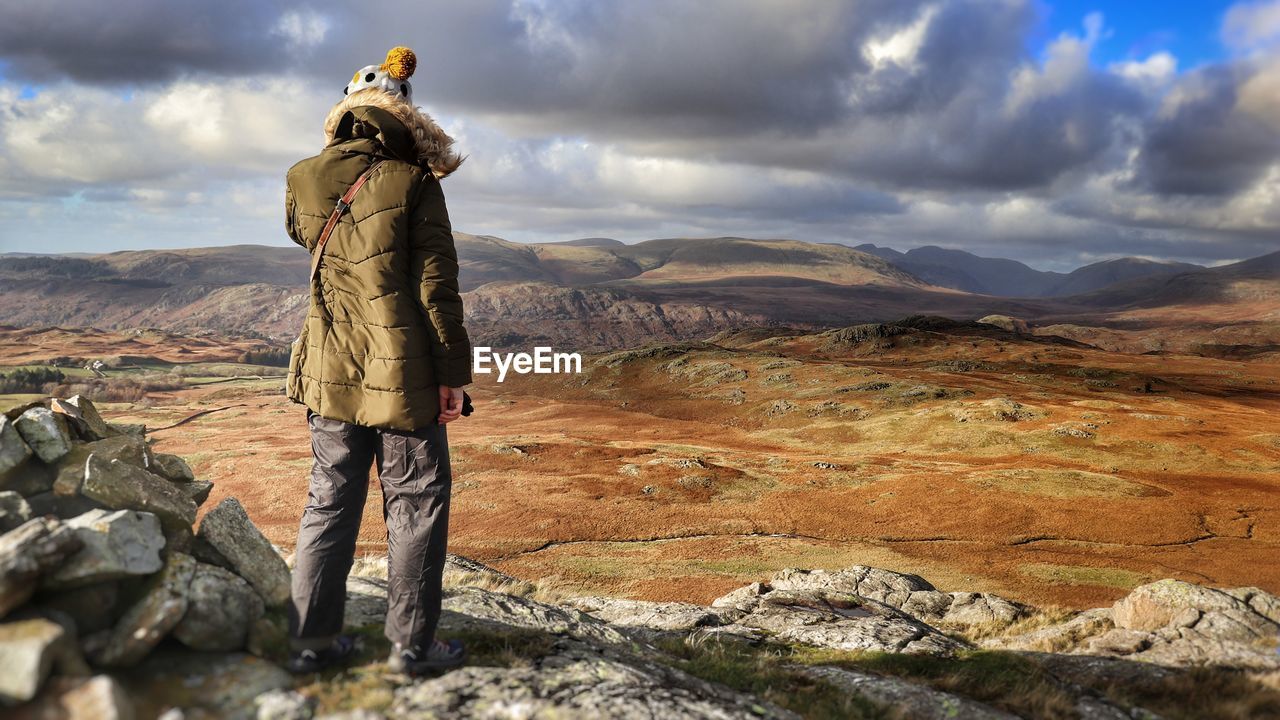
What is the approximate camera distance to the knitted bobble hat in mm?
6234

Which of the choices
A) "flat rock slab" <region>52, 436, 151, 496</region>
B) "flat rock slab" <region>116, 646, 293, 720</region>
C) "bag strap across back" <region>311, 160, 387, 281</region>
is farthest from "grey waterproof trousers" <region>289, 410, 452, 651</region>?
"flat rock slab" <region>52, 436, 151, 496</region>

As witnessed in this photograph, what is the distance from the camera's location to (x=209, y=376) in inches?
5861

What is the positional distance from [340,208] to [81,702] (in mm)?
3963

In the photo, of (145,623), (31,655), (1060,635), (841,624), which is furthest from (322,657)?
(1060,635)

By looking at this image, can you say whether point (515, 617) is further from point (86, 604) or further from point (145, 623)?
point (86, 604)

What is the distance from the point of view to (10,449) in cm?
659

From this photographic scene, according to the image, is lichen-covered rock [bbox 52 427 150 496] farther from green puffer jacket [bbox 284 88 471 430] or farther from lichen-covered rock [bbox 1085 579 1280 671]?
lichen-covered rock [bbox 1085 579 1280 671]

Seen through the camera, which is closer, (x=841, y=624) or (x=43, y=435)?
(x=43, y=435)

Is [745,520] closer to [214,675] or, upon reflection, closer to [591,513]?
[591,513]

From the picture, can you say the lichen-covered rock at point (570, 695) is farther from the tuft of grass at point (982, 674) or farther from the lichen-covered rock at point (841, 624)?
the lichen-covered rock at point (841, 624)

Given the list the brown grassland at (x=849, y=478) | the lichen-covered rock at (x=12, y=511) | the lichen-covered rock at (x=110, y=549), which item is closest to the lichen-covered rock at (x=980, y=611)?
the brown grassland at (x=849, y=478)

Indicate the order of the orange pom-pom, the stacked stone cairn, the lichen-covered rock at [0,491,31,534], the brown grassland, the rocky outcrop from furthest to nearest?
the brown grassland < the orange pom-pom < the lichen-covered rock at [0,491,31,534] < the rocky outcrop < the stacked stone cairn

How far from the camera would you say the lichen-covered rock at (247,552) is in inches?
275

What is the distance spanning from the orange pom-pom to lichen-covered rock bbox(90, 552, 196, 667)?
4855 mm
